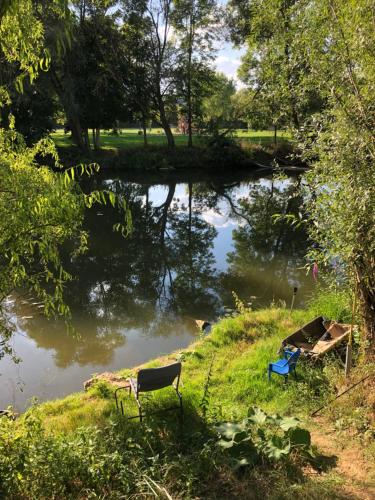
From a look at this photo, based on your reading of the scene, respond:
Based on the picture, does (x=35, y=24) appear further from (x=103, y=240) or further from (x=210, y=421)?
(x=103, y=240)

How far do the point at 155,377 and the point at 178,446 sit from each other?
787 mm

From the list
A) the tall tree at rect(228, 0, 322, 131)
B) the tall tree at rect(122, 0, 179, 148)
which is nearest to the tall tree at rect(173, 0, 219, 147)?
the tall tree at rect(122, 0, 179, 148)

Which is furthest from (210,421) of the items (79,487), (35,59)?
(35,59)

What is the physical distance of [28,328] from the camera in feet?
29.8

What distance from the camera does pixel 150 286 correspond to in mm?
12078

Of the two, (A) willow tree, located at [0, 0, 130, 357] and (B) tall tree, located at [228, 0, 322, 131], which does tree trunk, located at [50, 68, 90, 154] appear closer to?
(B) tall tree, located at [228, 0, 322, 131]

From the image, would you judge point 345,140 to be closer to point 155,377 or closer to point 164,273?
point 155,377

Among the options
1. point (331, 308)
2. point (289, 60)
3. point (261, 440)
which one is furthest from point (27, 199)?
point (331, 308)

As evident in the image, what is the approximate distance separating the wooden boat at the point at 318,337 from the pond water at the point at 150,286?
2.17 m

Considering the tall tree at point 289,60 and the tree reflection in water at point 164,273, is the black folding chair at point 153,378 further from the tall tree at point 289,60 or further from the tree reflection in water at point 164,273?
the tall tree at point 289,60

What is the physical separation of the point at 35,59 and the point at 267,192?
77.8 feet

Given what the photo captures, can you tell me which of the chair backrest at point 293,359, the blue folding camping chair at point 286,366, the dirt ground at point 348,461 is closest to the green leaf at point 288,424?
the dirt ground at point 348,461

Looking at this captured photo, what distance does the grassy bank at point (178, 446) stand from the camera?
371cm

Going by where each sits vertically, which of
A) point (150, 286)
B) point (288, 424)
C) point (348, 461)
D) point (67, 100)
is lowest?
point (150, 286)
